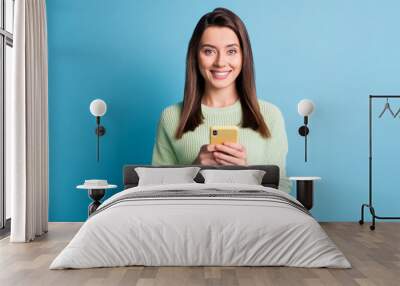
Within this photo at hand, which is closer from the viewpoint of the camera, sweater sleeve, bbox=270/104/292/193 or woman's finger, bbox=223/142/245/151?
woman's finger, bbox=223/142/245/151

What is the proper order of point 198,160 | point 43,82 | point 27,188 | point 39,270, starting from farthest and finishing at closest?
point 198,160 → point 43,82 → point 27,188 → point 39,270

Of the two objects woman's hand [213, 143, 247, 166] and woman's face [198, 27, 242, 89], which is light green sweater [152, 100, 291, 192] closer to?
woman's hand [213, 143, 247, 166]

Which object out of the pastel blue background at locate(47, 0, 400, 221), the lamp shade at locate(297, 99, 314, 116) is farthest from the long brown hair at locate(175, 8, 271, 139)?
the lamp shade at locate(297, 99, 314, 116)

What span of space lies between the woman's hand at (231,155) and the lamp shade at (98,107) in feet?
4.51

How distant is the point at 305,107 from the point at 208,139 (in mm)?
1172

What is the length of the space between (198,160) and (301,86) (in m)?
1.50

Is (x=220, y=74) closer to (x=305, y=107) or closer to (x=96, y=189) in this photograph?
(x=305, y=107)

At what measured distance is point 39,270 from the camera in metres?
4.33

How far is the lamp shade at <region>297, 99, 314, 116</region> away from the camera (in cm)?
680

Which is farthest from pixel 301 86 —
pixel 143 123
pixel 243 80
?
pixel 143 123

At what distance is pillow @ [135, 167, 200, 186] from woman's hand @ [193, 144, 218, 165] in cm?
30

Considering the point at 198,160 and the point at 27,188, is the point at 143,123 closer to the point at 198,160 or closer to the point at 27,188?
the point at 198,160

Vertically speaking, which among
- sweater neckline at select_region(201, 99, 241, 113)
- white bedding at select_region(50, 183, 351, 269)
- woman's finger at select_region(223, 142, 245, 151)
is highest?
sweater neckline at select_region(201, 99, 241, 113)

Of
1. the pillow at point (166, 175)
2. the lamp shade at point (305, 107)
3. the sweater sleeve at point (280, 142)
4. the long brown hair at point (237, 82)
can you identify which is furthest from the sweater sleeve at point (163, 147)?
the lamp shade at point (305, 107)
